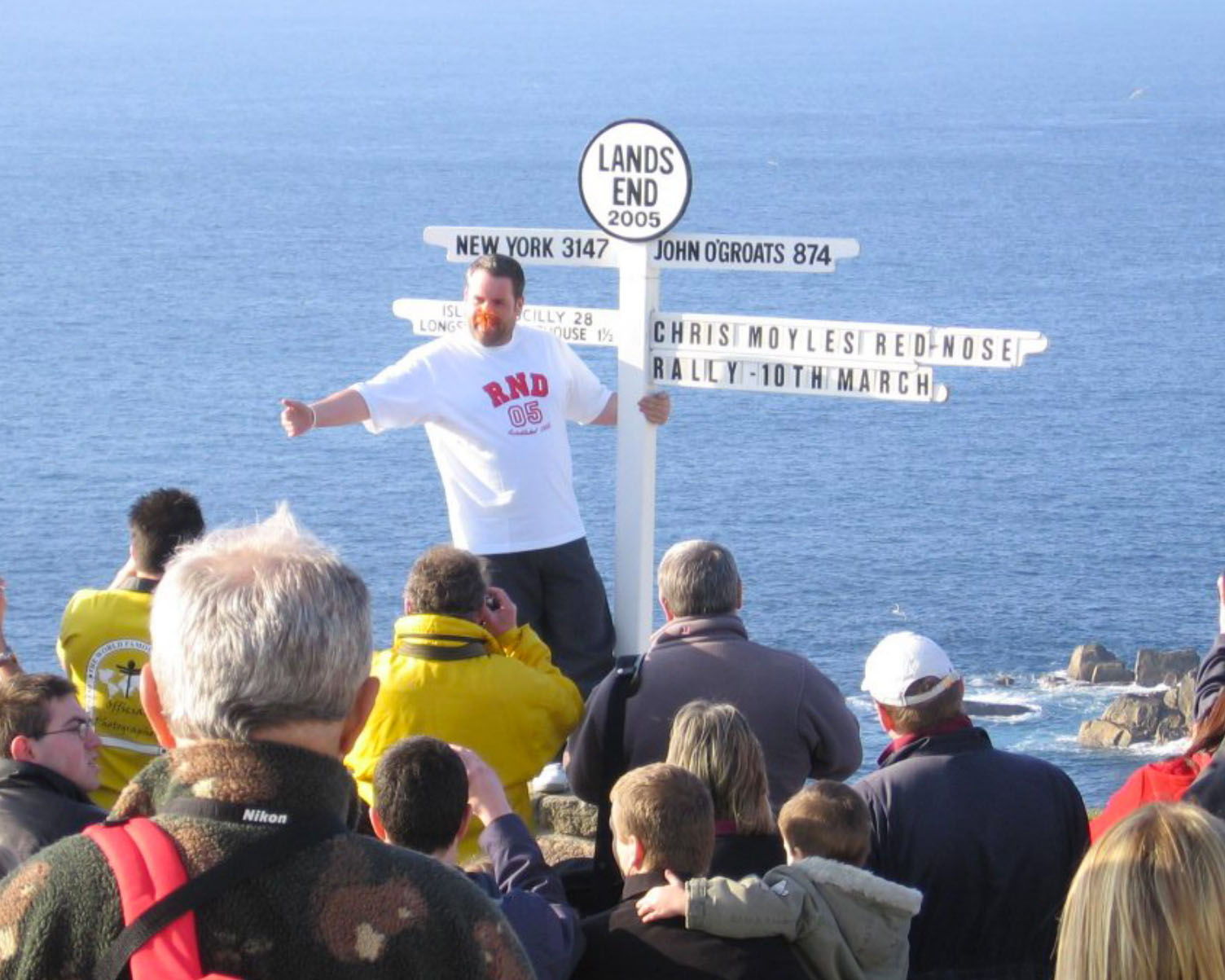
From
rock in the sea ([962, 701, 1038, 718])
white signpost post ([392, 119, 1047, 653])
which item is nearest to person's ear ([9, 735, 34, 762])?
white signpost post ([392, 119, 1047, 653])

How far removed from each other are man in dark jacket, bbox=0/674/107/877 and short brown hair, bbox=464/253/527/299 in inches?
104

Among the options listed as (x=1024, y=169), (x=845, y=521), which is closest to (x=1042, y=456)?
(x=845, y=521)

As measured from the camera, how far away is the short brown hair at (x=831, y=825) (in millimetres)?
3906

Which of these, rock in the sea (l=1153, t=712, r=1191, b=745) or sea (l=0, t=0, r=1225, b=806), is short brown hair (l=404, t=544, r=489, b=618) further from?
rock in the sea (l=1153, t=712, r=1191, b=745)

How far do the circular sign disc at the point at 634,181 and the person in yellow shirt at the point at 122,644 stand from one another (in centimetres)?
265

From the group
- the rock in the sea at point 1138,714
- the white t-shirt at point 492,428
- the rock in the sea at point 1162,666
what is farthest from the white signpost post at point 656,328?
the rock in the sea at point 1162,666

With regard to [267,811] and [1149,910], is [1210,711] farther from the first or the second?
[267,811]

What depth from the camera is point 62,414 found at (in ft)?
290

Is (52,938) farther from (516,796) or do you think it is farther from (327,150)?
(327,150)

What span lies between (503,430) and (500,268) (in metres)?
0.58

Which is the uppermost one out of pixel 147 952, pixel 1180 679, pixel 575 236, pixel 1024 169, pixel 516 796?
pixel 1024 169

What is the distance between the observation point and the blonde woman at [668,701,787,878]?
391cm

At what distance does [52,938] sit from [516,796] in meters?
2.97

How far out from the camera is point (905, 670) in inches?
171
